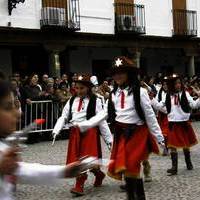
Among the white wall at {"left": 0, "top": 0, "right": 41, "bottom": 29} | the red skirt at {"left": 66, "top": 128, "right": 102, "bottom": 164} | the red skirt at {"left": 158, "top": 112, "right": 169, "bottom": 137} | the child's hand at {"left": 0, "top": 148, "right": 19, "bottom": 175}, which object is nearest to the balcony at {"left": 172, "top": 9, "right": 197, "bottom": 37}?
the white wall at {"left": 0, "top": 0, "right": 41, "bottom": 29}

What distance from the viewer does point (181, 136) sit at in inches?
374

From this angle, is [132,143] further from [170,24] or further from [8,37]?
[170,24]

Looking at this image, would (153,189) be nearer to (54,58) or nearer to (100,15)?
(54,58)

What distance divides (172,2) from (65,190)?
18.6 meters

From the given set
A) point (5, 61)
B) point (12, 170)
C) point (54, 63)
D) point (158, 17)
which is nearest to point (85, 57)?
point (54, 63)

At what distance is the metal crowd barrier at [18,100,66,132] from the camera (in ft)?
46.3

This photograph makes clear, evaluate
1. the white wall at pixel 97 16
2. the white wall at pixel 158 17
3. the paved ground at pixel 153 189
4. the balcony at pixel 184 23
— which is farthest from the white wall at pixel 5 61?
the paved ground at pixel 153 189

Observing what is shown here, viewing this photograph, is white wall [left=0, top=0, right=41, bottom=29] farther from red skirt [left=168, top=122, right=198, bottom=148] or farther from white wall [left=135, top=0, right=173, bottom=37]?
red skirt [left=168, top=122, right=198, bottom=148]

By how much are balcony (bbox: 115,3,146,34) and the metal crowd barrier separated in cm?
800

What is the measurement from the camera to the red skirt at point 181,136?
9461 millimetres

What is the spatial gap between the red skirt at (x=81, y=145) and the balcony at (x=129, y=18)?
14.5 meters

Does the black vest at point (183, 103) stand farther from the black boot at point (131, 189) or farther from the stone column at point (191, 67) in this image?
the stone column at point (191, 67)

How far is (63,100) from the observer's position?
49.0ft

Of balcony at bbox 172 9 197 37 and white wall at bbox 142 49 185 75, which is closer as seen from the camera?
balcony at bbox 172 9 197 37
